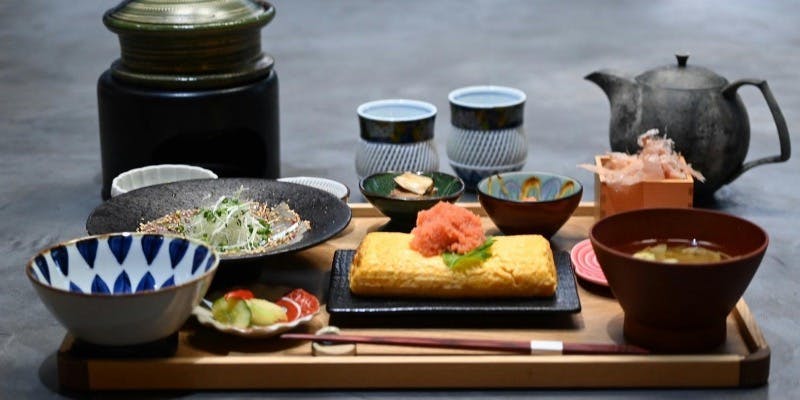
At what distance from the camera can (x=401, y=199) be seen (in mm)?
1902

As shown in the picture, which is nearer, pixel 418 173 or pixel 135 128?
pixel 418 173

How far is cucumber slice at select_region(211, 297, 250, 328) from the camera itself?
151 centimetres

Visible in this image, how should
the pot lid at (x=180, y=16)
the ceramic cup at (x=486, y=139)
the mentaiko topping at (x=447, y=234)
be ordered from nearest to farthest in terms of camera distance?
the mentaiko topping at (x=447, y=234) < the pot lid at (x=180, y=16) < the ceramic cup at (x=486, y=139)

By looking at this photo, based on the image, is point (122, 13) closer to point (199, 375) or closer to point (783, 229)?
point (199, 375)

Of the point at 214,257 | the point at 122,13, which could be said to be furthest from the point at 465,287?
the point at 122,13

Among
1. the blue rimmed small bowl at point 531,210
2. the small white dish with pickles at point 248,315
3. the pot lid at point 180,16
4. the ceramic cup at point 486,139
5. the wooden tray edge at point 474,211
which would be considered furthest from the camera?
the ceramic cup at point 486,139

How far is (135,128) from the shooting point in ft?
7.36

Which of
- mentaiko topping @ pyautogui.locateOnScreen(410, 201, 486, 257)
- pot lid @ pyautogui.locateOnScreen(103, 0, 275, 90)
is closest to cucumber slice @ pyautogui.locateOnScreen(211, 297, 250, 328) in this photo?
mentaiko topping @ pyautogui.locateOnScreen(410, 201, 486, 257)

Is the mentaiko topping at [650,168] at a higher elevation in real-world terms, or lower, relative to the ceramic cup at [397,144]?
higher

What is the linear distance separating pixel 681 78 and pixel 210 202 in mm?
903

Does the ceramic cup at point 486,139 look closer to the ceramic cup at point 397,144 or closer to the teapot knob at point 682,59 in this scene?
the ceramic cup at point 397,144

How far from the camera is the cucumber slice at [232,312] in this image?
1508 millimetres

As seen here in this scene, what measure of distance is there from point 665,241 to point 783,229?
2.30 feet

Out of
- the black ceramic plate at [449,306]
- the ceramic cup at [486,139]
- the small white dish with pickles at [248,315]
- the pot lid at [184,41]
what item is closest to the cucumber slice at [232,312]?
the small white dish with pickles at [248,315]
